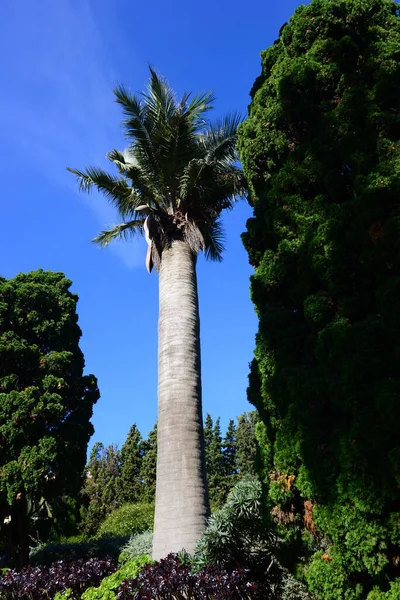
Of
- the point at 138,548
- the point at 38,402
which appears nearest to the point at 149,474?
the point at 38,402

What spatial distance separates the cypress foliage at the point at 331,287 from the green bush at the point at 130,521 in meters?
11.7

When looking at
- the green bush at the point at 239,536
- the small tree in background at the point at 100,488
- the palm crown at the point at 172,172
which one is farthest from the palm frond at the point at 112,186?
the small tree in background at the point at 100,488

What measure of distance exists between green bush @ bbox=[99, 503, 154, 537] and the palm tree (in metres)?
9.00

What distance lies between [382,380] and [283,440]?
1480 mm

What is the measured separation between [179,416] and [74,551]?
22.1ft

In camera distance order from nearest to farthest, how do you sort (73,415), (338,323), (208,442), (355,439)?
(355,439), (338,323), (73,415), (208,442)

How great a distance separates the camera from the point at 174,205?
1130 centimetres

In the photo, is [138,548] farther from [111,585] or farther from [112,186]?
[112,186]

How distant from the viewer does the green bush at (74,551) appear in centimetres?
1261

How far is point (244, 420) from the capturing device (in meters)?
39.4

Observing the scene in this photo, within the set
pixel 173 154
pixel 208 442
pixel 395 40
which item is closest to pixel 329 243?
pixel 395 40

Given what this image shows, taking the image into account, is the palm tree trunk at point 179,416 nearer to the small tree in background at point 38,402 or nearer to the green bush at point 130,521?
the small tree in background at point 38,402

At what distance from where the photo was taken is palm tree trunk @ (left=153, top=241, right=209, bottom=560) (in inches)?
317

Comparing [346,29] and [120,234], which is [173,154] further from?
[346,29]
